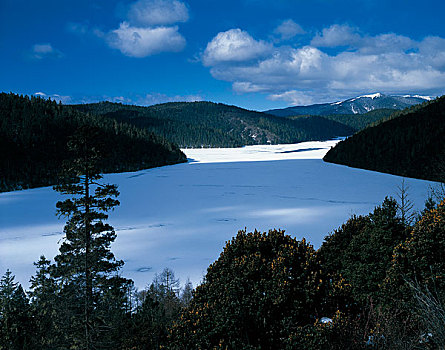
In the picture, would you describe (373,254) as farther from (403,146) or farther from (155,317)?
(403,146)

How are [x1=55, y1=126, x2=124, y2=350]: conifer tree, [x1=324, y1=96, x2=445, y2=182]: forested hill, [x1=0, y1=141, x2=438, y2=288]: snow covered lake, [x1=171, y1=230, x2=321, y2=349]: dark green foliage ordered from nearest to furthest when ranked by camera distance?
[x1=171, y1=230, x2=321, y2=349]: dark green foliage, [x1=55, y1=126, x2=124, y2=350]: conifer tree, [x1=0, y1=141, x2=438, y2=288]: snow covered lake, [x1=324, y1=96, x2=445, y2=182]: forested hill

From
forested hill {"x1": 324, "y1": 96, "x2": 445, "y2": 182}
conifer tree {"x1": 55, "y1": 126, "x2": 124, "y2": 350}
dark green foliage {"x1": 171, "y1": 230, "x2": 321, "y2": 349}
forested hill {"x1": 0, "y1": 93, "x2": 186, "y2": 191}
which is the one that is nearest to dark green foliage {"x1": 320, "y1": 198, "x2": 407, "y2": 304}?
dark green foliage {"x1": 171, "y1": 230, "x2": 321, "y2": 349}

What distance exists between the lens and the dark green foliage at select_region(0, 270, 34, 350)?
20625mm

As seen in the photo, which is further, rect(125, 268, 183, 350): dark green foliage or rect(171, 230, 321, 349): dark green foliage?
rect(125, 268, 183, 350): dark green foliage

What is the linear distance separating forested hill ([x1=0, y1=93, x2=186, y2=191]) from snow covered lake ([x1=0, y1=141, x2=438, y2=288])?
26.1 m

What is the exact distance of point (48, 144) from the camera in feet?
320

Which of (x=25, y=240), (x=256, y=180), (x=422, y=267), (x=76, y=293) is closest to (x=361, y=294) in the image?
(x=422, y=267)

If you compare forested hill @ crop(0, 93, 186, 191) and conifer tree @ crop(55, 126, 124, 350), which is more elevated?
forested hill @ crop(0, 93, 186, 191)

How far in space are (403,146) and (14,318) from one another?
277 feet

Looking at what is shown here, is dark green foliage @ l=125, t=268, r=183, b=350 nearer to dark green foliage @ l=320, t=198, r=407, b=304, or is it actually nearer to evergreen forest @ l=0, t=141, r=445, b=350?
evergreen forest @ l=0, t=141, r=445, b=350

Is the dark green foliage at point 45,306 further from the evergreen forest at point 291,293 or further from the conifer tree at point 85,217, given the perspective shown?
the conifer tree at point 85,217

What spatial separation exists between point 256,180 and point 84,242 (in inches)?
1918

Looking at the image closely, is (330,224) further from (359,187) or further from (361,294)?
(359,187)

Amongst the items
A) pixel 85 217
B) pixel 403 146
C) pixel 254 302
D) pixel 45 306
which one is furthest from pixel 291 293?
pixel 403 146
